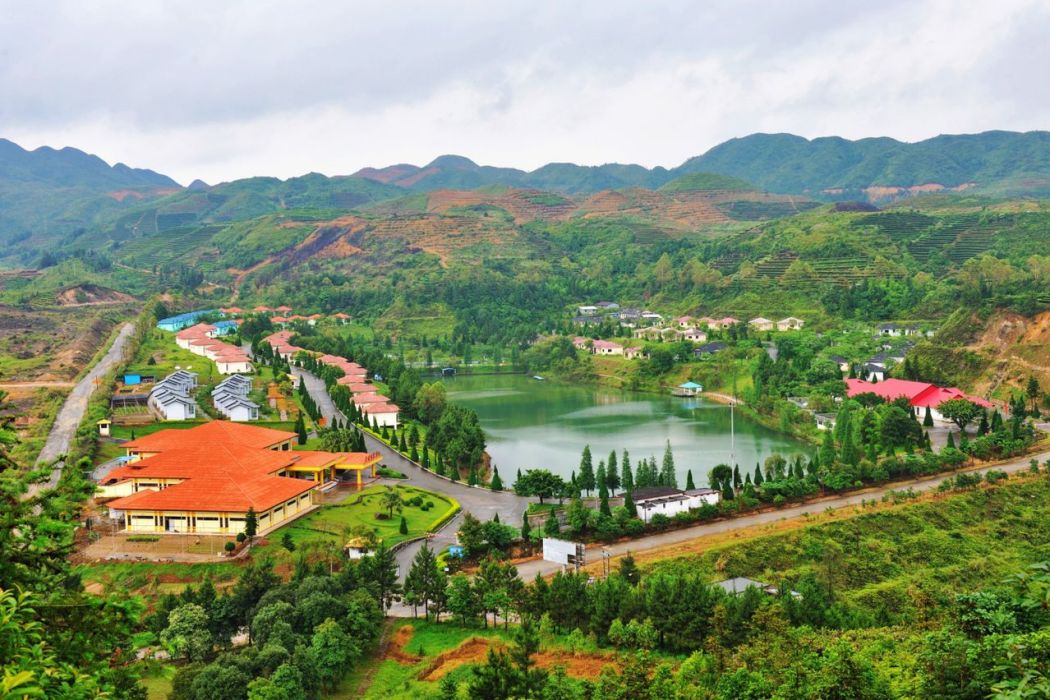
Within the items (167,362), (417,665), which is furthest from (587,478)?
(167,362)

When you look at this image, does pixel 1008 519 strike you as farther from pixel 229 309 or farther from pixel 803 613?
pixel 229 309

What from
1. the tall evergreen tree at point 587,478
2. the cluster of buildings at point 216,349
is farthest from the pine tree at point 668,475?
the cluster of buildings at point 216,349

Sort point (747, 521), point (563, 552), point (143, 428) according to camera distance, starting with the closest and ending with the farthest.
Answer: point (563, 552) < point (747, 521) < point (143, 428)

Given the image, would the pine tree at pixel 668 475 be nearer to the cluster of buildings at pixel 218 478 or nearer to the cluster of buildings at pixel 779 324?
the cluster of buildings at pixel 218 478

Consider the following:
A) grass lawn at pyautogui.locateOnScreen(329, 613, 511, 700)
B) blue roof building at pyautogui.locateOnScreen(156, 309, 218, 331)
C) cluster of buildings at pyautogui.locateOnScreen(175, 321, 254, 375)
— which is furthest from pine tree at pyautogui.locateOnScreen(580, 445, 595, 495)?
blue roof building at pyautogui.locateOnScreen(156, 309, 218, 331)

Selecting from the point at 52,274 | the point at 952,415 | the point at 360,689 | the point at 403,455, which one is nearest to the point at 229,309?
the point at 52,274

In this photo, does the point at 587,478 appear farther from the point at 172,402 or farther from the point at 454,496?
the point at 172,402

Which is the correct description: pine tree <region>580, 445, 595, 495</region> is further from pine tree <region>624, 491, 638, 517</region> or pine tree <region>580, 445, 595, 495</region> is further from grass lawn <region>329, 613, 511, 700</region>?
grass lawn <region>329, 613, 511, 700</region>
